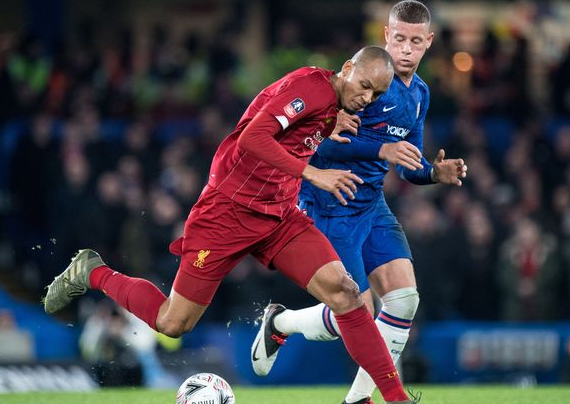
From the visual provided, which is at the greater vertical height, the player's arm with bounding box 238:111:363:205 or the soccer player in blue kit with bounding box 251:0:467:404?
the player's arm with bounding box 238:111:363:205

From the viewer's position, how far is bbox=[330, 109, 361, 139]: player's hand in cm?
714

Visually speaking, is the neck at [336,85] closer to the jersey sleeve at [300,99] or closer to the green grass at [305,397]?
the jersey sleeve at [300,99]

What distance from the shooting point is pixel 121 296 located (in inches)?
291

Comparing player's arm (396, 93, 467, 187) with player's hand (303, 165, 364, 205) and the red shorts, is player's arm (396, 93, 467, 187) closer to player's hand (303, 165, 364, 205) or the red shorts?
the red shorts

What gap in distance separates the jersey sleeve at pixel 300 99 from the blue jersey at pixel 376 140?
27.2 inches

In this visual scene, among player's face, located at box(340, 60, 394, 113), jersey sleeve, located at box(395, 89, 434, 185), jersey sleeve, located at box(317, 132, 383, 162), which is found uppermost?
player's face, located at box(340, 60, 394, 113)

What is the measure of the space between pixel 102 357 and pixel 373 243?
4793 mm

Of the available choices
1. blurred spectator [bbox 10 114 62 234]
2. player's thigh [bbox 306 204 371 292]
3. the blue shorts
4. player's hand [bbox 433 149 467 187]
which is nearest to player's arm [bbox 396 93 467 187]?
player's hand [bbox 433 149 467 187]

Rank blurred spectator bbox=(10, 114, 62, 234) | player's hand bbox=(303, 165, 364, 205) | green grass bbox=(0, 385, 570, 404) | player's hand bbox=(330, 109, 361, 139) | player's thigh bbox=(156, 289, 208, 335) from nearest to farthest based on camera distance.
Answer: player's hand bbox=(303, 165, 364, 205) < player's thigh bbox=(156, 289, 208, 335) < player's hand bbox=(330, 109, 361, 139) < green grass bbox=(0, 385, 570, 404) < blurred spectator bbox=(10, 114, 62, 234)

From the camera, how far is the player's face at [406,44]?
7.46 m

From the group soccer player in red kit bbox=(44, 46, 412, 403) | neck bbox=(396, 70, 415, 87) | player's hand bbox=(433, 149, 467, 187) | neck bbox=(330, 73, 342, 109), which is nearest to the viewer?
soccer player in red kit bbox=(44, 46, 412, 403)

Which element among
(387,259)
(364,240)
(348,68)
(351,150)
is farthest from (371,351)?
(348,68)

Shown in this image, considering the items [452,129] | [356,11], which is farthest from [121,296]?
[356,11]

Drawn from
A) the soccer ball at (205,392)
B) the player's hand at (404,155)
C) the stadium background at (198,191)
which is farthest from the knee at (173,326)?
the stadium background at (198,191)
